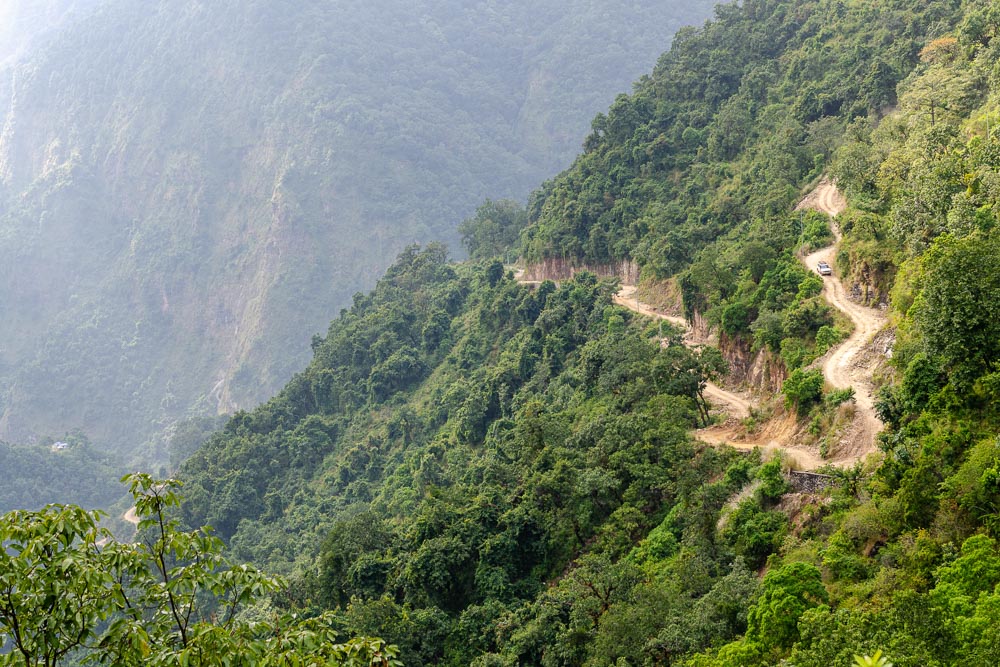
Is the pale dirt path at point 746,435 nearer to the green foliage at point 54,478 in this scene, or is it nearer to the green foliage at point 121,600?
the green foliage at point 121,600

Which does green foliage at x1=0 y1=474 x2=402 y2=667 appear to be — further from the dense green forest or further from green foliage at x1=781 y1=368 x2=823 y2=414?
green foliage at x1=781 y1=368 x2=823 y2=414

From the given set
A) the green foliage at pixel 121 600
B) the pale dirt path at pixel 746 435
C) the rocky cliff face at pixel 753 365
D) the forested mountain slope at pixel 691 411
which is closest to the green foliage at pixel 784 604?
the forested mountain slope at pixel 691 411

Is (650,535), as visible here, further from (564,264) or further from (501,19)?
(501,19)

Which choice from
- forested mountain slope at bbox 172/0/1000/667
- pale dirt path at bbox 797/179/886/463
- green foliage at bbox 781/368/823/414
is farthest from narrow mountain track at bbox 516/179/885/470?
forested mountain slope at bbox 172/0/1000/667

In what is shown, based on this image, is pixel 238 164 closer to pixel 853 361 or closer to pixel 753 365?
pixel 753 365

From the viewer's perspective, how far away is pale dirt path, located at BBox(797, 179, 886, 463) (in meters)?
25.0

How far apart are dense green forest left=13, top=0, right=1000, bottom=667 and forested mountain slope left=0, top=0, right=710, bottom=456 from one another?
6600cm

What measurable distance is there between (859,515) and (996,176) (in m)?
13.5

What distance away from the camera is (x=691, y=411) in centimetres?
3412

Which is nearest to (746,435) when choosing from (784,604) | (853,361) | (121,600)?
(853,361)

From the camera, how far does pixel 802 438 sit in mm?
27453

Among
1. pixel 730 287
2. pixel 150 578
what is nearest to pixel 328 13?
pixel 730 287

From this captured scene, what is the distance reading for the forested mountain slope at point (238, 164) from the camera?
136500 mm

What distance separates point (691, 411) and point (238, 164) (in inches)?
5570
